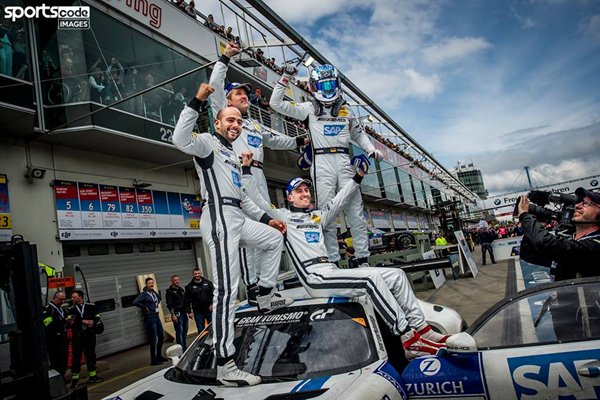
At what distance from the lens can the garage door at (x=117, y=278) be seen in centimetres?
948

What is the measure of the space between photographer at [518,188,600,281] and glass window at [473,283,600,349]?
A: 1.49 ft

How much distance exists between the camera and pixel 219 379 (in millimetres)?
2438

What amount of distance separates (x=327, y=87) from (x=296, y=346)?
3.28m

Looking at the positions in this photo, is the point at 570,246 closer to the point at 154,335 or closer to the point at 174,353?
the point at 174,353

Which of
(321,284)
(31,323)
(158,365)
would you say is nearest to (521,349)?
(321,284)

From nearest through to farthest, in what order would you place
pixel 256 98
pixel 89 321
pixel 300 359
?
pixel 300 359, pixel 89 321, pixel 256 98

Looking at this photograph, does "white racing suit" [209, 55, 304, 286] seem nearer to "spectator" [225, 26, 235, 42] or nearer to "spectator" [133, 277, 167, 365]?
"spectator" [133, 277, 167, 365]

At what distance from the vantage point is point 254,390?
2250 millimetres

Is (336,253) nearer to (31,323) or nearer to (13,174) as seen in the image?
(31,323)

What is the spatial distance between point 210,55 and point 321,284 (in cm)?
1217

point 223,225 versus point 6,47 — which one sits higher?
point 6,47

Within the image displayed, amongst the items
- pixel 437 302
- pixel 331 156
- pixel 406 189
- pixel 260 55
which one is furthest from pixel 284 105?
pixel 406 189

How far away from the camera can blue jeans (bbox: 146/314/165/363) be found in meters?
7.37

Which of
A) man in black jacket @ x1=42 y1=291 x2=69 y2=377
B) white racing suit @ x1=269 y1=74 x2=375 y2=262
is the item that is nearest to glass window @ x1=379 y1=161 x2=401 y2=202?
white racing suit @ x1=269 y1=74 x2=375 y2=262
